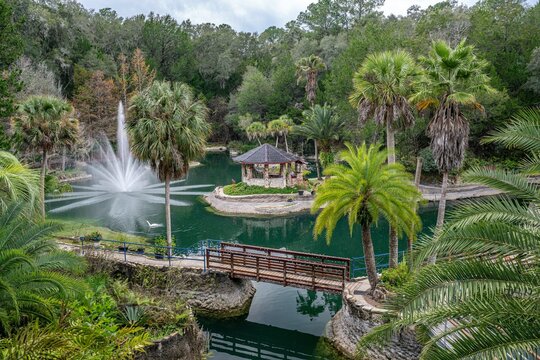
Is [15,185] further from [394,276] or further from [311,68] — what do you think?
[311,68]

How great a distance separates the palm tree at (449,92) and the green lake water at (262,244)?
6535 mm

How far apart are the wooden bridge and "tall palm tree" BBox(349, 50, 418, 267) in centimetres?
210

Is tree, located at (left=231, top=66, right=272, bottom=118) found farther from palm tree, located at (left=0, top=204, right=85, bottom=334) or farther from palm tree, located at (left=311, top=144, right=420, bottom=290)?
palm tree, located at (left=0, top=204, right=85, bottom=334)

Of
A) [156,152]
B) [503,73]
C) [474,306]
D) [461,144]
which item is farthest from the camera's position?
[503,73]

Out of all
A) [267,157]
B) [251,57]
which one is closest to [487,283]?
[267,157]

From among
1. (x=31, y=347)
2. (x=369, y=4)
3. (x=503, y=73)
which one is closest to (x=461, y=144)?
(x=31, y=347)

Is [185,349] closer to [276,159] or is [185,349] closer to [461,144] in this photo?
[461,144]

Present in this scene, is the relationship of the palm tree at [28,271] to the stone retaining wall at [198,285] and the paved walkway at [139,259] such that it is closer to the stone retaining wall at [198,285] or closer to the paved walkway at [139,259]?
the stone retaining wall at [198,285]

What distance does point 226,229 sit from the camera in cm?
3155

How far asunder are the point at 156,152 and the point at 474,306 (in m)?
15.1

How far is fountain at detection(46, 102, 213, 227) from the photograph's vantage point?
3653 cm

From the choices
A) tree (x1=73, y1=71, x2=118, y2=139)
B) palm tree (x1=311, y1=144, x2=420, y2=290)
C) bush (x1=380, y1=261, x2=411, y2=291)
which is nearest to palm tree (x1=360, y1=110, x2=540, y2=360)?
palm tree (x1=311, y1=144, x2=420, y2=290)

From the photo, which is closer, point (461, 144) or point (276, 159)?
point (461, 144)

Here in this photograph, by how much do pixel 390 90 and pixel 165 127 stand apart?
9028 mm
